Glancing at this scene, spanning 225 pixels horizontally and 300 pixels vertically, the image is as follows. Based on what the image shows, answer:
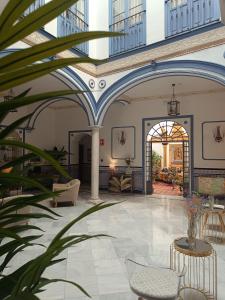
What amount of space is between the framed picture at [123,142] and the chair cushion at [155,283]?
7.65m

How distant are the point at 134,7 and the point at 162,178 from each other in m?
9.46

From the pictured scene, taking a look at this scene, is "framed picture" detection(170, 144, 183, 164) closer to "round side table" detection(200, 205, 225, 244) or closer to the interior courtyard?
the interior courtyard

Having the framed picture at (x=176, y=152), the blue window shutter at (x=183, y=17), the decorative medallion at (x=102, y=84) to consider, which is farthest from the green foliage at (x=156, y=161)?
the blue window shutter at (x=183, y=17)

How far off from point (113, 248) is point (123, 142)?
634cm

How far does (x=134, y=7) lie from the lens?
757cm

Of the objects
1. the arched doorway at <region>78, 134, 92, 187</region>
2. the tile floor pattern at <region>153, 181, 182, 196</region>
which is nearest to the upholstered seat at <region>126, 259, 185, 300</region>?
the tile floor pattern at <region>153, 181, 182, 196</region>

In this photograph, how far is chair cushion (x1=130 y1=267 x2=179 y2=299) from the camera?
2309mm

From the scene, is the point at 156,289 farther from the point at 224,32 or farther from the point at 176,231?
the point at 224,32

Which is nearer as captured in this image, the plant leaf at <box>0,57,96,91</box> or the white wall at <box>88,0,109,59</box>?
the plant leaf at <box>0,57,96,91</box>

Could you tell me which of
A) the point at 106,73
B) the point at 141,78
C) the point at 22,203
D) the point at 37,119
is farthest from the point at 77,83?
the point at 22,203

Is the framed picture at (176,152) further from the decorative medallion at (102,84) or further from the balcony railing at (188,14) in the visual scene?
the balcony railing at (188,14)

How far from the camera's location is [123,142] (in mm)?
10430

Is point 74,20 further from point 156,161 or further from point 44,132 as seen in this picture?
point 156,161

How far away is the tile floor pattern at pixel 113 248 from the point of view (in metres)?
3.16
